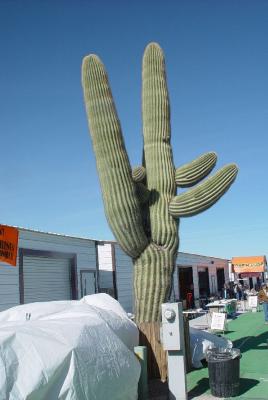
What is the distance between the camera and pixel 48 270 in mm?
15445

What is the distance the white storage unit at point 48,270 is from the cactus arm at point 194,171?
5.77 meters

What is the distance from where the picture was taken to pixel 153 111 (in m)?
10.5

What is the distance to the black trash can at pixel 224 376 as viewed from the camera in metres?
7.33

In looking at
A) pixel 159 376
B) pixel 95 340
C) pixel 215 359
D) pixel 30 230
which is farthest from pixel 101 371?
pixel 30 230

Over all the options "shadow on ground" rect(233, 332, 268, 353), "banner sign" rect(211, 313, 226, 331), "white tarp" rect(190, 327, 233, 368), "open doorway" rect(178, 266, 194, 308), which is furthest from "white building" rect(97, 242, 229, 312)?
"shadow on ground" rect(233, 332, 268, 353)

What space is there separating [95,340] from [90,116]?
5.14 meters

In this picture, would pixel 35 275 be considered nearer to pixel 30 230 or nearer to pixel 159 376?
pixel 30 230

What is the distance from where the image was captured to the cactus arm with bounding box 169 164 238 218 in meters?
9.52

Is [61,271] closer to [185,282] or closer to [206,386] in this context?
[206,386]

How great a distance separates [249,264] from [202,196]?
26551 millimetres

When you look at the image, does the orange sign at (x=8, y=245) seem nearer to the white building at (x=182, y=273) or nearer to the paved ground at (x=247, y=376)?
the white building at (x=182, y=273)

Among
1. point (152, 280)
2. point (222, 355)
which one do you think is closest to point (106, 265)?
point (152, 280)

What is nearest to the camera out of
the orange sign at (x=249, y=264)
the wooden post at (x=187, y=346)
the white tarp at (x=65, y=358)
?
the white tarp at (x=65, y=358)

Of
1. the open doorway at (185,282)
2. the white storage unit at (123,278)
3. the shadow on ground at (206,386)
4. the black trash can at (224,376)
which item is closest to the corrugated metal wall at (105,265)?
the white storage unit at (123,278)
